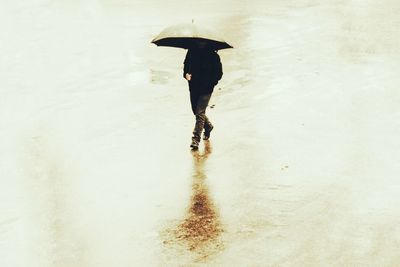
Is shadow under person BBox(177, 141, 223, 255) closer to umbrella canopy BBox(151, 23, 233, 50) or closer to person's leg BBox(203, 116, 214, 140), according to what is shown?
person's leg BBox(203, 116, 214, 140)

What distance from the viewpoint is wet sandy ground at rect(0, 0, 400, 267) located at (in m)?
8.39

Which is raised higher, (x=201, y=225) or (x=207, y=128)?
(x=201, y=225)

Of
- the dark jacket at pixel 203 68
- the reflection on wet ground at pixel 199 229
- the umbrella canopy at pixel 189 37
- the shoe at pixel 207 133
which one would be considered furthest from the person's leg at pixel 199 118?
the reflection on wet ground at pixel 199 229

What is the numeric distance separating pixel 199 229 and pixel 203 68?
3.43 m

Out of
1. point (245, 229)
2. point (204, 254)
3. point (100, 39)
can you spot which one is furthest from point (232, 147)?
point (100, 39)

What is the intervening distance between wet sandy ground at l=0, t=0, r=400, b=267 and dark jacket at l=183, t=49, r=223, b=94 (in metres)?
1.07

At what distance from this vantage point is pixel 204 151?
11555 mm

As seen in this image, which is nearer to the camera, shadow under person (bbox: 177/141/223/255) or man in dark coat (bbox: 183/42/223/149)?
shadow under person (bbox: 177/141/223/255)

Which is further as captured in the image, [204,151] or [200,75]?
[204,151]

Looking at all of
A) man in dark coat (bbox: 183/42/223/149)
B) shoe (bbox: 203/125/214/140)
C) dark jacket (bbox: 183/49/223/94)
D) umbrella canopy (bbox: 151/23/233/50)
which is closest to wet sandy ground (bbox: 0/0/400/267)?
shoe (bbox: 203/125/214/140)

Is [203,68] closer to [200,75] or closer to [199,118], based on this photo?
[200,75]

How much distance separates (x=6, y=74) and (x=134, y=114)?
4.39 meters

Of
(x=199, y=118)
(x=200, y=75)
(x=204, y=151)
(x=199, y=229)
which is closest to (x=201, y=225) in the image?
(x=199, y=229)

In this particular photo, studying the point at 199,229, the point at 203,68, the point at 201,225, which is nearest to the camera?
the point at 199,229
